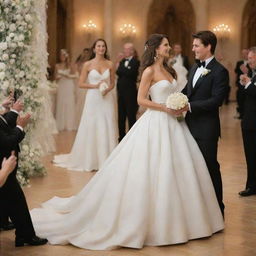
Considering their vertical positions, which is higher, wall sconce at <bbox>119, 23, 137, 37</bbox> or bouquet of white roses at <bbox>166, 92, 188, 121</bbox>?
wall sconce at <bbox>119, 23, 137, 37</bbox>

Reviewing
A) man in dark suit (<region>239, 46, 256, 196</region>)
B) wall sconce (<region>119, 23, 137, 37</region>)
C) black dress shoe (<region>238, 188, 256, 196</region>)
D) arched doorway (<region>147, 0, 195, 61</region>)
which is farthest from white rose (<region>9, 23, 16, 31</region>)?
arched doorway (<region>147, 0, 195, 61</region>)

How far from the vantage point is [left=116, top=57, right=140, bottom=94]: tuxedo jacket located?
1016 centimetres

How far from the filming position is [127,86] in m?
10.3

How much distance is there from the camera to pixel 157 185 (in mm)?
4809

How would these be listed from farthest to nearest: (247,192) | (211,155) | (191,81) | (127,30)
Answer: (127,30)
(247,192)
(191,81)
(211,155)

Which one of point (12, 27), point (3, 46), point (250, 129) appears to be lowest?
point (250, 129)

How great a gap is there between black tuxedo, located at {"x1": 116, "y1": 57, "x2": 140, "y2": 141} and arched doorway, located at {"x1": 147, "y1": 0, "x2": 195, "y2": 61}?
415 inches

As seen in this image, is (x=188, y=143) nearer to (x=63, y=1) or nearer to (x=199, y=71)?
(x=199, y=71)

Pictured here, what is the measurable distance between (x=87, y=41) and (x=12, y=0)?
42.4 feet

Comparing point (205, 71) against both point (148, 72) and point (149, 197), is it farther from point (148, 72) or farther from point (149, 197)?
point (149, 197)

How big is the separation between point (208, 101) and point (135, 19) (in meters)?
15.2

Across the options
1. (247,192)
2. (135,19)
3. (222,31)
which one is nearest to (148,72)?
(247,192)

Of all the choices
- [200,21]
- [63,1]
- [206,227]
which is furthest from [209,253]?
[200,21]

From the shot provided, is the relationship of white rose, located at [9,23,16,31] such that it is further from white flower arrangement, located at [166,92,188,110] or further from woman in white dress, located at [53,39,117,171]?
white flower arrangement, located at [166,92,188,110]
